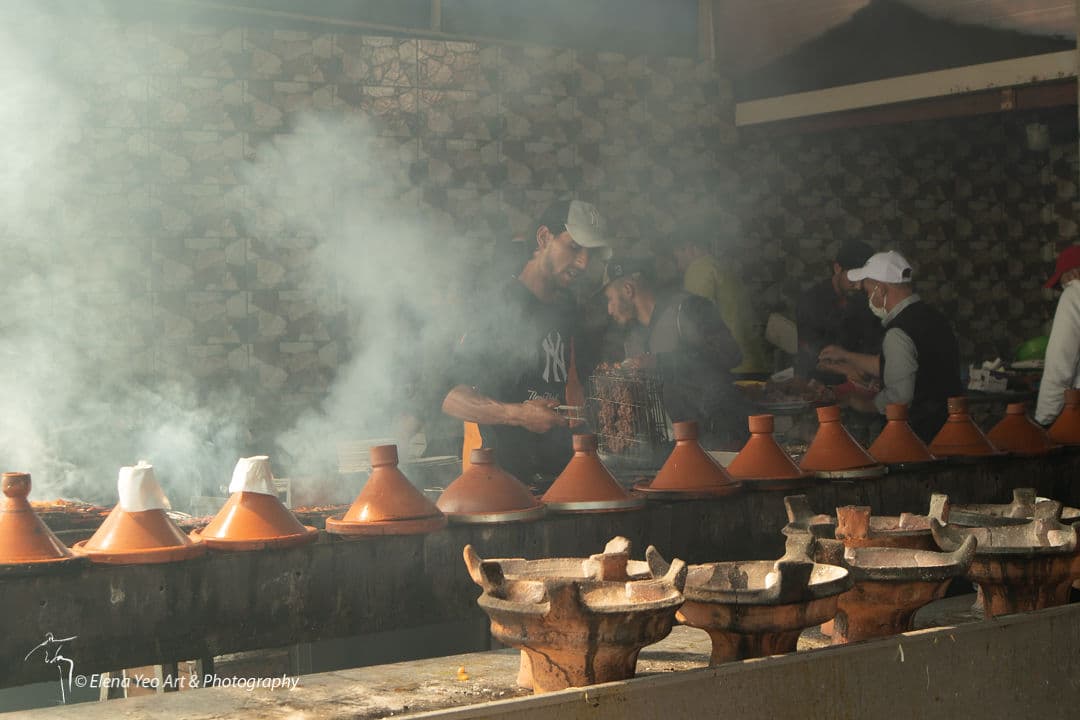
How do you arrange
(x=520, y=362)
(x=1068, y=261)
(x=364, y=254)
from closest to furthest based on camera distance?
1. (x=520, y=362)
2. (x=1068, y=261)
3. (x=364, y=254)

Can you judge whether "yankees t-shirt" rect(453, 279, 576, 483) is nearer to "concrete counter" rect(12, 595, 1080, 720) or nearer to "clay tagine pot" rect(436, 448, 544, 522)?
"clay tagine pot" rect(436, 448, 544, 522)

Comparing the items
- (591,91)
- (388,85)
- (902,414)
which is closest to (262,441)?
(388,85)

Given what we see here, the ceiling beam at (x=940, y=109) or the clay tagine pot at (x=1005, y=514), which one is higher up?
the ceiling beam at (x=940, y=109)

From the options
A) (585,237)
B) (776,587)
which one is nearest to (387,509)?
(776,587)

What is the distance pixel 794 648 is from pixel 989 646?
1.96 ft

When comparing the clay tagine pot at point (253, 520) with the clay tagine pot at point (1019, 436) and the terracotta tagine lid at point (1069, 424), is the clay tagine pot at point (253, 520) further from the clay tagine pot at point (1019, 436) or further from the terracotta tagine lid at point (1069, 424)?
the terracotta tagine lid at point (1069, 424)

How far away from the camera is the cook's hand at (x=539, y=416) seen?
4.79 metres

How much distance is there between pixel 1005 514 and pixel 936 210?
7.94 m

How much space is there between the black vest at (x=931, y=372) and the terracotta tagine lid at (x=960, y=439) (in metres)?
1.15

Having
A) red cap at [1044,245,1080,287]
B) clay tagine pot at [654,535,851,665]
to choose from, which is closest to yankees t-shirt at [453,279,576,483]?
clay tagine pot at [654,535,851,665]

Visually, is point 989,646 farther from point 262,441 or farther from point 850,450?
point 262,441

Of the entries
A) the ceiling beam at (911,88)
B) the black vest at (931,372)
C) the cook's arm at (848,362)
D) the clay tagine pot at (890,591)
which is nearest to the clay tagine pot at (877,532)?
the clay tagine pot at (890,591)

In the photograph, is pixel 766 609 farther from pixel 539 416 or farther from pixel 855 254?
pixel 855 254

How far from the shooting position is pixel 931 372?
5938 millimetres
